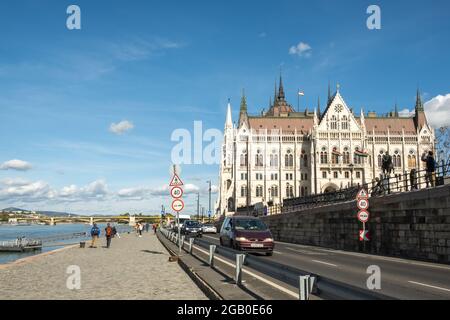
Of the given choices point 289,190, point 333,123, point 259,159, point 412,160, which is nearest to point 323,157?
point 333,123

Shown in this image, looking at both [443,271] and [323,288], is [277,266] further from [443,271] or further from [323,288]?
[443,271]

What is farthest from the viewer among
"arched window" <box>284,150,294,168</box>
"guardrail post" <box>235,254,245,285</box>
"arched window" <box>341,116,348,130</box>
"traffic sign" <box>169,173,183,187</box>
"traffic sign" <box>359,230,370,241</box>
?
"arched window" <box>284,150,294,168</box>

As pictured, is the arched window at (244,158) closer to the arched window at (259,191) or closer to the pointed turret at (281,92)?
the arched window at (259,191)

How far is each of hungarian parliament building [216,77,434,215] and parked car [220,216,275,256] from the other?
85251 mm

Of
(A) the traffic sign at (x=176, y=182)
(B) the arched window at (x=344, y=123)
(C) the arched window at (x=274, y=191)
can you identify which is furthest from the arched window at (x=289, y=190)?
(A) the traffic sign at (x=176, y=182)

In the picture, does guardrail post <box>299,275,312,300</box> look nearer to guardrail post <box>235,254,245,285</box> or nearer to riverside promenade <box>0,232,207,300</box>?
riverside promenade <box>0,232,207,300</box>

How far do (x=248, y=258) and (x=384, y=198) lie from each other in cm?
1374

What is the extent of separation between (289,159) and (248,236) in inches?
3732

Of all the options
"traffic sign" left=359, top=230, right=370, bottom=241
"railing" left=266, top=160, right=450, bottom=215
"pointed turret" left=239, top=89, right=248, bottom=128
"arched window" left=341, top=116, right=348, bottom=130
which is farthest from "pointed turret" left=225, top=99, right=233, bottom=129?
"traffic sign" left=359, top=230, right=370, bottom=241

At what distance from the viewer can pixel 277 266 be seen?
788 centimetres

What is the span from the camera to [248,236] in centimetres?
1984

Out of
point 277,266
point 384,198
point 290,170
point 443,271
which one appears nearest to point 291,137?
point 290,170

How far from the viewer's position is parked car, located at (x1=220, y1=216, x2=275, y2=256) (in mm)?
19672

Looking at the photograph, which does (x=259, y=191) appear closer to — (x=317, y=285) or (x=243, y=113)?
(x=243, y=113)
